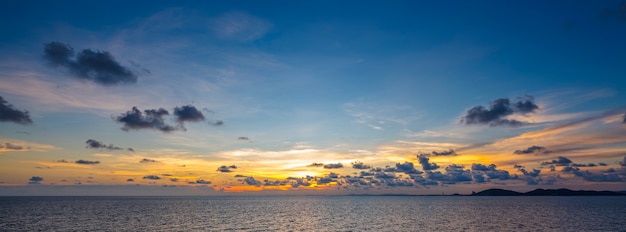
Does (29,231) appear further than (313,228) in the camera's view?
No

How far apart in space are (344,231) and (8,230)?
248 feet

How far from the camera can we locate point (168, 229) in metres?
93.8

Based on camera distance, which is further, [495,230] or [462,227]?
[462,227]

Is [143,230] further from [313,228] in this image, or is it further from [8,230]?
[313,228]

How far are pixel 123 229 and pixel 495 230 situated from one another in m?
85.8

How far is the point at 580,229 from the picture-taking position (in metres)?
94.4

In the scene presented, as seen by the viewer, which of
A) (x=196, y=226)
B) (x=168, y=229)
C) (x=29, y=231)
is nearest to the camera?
(x=29, y=231)

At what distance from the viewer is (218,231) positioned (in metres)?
90.1

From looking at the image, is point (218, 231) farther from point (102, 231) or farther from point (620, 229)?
point (620, 229)

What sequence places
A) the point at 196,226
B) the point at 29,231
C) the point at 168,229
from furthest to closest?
the point at 196,226 < the point at 168,229 < the point at 29,231

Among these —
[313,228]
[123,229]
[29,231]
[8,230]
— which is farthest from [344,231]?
[8,230]

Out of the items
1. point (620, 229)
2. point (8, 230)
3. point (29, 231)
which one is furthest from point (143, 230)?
point (620, 229)

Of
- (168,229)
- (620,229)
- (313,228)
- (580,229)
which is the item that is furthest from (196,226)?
(620,229)

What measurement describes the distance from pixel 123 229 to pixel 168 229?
33.8 ft
